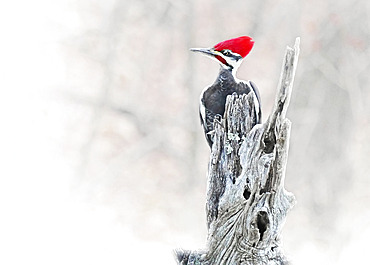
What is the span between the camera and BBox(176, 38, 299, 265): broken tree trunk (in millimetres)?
1455

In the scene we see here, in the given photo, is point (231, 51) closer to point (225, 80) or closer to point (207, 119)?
point (225, 80)

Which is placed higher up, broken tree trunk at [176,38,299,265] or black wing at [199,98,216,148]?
black wing at [199,98,216,148]

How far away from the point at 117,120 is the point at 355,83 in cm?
192

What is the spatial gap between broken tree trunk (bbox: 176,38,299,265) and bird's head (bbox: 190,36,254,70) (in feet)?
0.44

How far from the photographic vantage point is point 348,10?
4.39 meters

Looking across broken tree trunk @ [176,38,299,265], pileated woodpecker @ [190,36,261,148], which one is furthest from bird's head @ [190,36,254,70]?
broken tree trunk @ [176,38,299,265]

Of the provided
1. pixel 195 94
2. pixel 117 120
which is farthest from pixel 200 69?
pixel 117 120

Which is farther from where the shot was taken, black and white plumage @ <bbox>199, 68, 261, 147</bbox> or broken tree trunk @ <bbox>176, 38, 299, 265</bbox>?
black and white plumage @ <bbox>199, 68, 261, 147</bbox>

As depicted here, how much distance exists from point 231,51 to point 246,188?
416mm

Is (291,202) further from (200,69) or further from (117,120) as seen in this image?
(117,120)

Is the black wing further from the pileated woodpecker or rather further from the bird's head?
the bird's head

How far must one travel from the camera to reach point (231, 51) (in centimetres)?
168

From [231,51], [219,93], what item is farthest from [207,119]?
[231,51]

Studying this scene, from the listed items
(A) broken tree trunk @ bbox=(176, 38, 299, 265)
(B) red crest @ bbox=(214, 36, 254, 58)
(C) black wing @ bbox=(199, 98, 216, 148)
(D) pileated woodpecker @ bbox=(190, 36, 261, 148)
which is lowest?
(A) broken tree trunk @ bbox=(176, 38, 299, 265)
